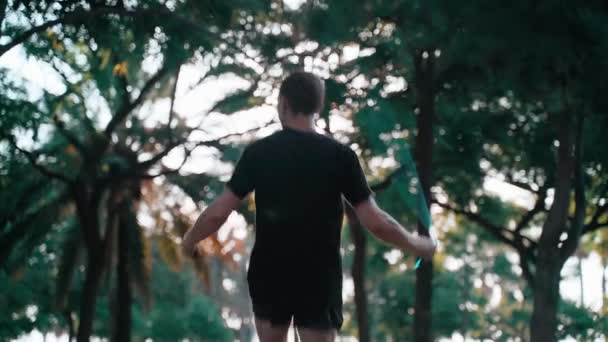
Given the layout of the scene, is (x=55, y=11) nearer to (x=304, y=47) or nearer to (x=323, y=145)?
(x=304, y=47)

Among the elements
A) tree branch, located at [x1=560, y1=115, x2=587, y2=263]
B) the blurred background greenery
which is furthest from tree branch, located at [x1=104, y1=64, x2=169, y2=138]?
tree branch, located at [x1=560, y1=115, x2=587, y2=263]

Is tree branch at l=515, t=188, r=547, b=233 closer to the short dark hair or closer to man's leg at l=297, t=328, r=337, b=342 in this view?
the short dark hair

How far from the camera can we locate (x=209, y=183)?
2059cm

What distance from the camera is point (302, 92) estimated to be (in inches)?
163

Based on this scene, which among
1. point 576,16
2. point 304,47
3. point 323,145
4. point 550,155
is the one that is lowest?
point 323,145

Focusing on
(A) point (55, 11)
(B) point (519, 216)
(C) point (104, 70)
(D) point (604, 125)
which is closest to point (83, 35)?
(A) point (55, 11)

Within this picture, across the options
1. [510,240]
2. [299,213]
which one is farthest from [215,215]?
[510,240]

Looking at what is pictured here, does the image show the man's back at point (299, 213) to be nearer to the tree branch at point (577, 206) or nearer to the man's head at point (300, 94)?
the man's head at point (300, 94)

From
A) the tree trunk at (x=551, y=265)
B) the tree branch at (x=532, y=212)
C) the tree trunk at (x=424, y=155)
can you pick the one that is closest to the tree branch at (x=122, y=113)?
the tree trunk at (x=424, y=155)

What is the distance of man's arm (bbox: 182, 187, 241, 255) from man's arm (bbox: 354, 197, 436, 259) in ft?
1.66

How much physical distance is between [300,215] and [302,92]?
50 cm

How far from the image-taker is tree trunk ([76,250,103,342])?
72.7ft

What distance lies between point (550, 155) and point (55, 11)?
10.6 meters

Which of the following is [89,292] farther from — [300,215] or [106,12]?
[300,215]
